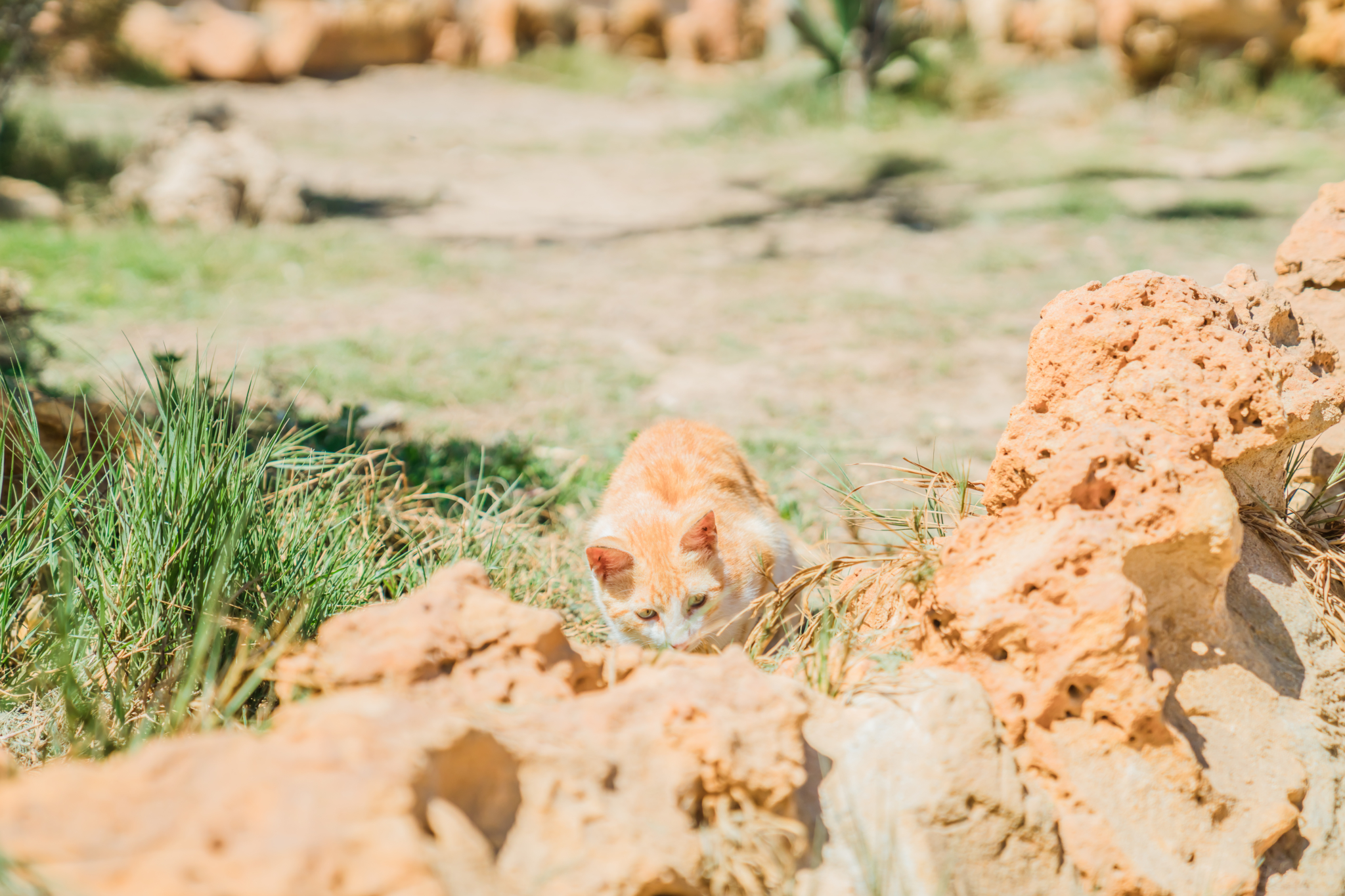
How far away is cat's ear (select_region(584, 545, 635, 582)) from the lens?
116 inches

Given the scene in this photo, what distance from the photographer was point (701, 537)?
307 centimetres

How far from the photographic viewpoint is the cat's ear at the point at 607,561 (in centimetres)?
294

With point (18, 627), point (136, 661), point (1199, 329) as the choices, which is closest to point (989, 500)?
point (1199, 329)

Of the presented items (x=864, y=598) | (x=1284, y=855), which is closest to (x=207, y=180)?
(x=864, y=598)

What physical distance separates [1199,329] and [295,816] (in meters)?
2.25

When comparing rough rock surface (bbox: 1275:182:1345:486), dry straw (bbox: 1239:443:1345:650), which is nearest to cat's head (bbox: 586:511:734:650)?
dry straw (bbox: 1239:443:1345:650)

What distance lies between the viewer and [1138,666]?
6.27 ft

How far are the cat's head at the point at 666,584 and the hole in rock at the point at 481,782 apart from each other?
1.39 metres

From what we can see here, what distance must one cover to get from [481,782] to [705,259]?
22.4 feet

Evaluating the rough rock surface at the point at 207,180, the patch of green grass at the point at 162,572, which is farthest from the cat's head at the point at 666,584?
the rough rock surface at the point at 207,180

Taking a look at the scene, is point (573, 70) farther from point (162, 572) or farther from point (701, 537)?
point (162, 572)

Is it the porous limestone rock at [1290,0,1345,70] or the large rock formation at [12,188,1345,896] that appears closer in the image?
the large rock formation at [12,188,1345,896]

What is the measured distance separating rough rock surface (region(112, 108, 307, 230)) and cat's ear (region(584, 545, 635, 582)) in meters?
6.64

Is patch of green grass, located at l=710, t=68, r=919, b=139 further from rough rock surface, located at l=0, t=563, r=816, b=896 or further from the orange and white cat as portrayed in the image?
rough rock surface, located at l=0, t=563, r=816, b=896
